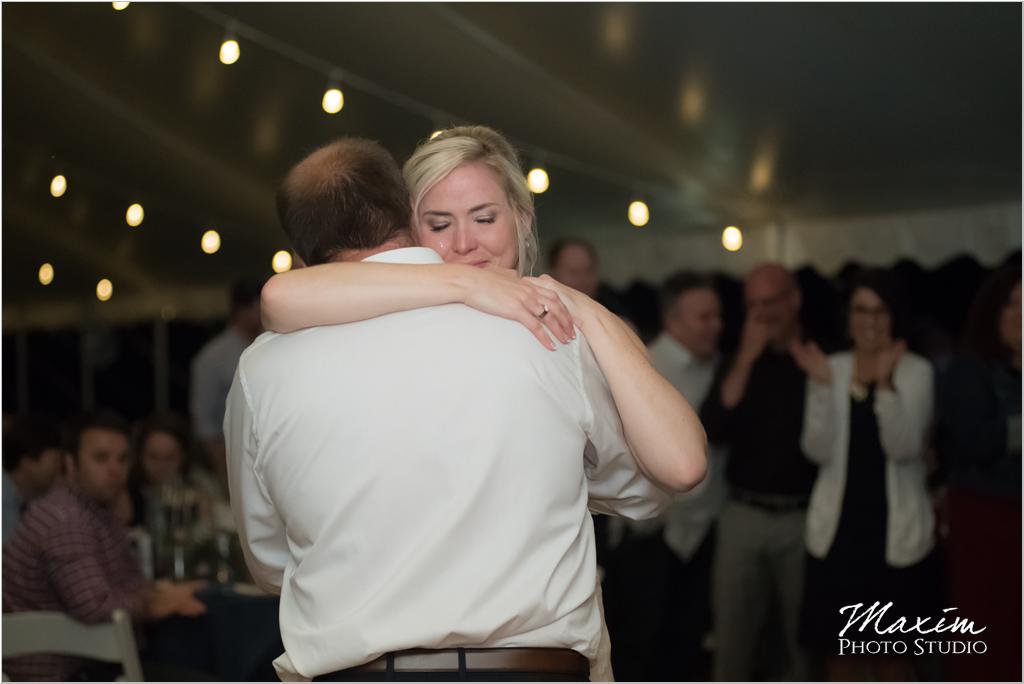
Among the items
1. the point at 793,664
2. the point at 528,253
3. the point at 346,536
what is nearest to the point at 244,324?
the point at 793,664

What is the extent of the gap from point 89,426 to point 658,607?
7.17 feet

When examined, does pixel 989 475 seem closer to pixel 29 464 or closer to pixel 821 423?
pixel 821 423

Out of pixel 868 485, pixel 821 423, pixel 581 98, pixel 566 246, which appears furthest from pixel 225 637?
pixel 581 98

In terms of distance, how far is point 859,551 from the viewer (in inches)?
156

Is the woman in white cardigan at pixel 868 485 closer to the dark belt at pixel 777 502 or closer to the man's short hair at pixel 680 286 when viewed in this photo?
the dark belt at pixel 777 502

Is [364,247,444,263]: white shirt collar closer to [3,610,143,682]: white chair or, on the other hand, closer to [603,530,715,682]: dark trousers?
[3,610,143,682]: white chair

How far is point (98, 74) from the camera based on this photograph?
574 cm

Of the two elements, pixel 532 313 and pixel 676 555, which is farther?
pixel 676 555

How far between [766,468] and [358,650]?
2.94 meters

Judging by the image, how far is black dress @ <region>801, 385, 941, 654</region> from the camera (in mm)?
3957

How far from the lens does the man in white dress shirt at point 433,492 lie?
1.40 meters

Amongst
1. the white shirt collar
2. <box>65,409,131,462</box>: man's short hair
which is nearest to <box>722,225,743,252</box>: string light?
<box>65,409,131,462</box>: man's short hair

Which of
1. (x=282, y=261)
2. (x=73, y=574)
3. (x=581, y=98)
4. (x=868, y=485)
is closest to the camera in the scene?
(x=73, y=574)

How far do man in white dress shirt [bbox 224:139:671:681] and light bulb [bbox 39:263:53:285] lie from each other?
25.9 ft
